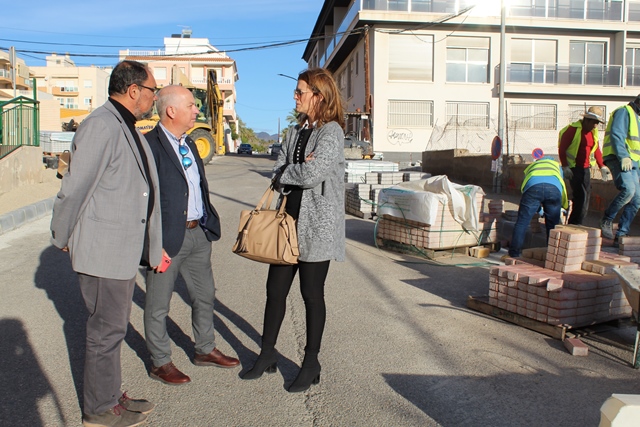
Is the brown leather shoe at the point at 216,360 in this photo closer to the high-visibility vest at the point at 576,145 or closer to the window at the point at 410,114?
the high-visibility vest at the point at 576,145

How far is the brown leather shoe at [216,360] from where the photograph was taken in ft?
13.7

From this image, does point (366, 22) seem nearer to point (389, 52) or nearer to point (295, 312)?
point (389, 52)

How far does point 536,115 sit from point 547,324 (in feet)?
102

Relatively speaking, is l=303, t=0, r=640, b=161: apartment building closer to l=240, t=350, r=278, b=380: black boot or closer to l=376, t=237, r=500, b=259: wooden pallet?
l=376, t=237, r=500, b=259: wooden pallet

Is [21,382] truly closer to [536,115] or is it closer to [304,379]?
[304,379]

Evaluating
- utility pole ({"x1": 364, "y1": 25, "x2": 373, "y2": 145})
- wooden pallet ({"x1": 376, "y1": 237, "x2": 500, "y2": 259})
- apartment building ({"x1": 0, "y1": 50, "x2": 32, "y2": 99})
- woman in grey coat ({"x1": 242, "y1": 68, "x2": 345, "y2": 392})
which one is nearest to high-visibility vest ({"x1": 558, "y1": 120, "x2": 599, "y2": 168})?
wooden pallet ({"x1": 376, "y1": 237, "x2": 500, "y2": 259})

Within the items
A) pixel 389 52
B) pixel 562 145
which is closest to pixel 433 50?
pixel 389 52

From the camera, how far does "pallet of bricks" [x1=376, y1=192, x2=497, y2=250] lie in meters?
8.20

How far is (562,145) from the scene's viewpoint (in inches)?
352

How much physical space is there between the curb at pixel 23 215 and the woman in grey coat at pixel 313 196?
7.26 meters

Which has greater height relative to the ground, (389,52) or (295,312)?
(389,52)

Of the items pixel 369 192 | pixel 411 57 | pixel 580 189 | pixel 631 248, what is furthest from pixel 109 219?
pixel 411 57

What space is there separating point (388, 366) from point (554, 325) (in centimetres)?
155

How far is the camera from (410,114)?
108ft
